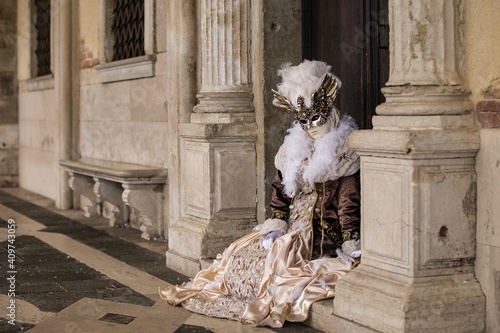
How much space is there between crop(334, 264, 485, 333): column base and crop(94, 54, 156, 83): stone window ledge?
4.49 metres

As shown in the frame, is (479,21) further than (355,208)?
No

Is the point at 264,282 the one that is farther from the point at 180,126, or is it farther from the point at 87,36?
the point at 87,36

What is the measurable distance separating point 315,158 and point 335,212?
12.3 inches

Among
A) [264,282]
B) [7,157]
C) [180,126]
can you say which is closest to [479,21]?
[264,282]

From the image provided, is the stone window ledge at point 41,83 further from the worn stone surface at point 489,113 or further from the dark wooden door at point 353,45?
the worn stone surface at point 489,113

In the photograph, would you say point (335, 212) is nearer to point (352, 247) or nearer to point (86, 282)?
point (352, 247)

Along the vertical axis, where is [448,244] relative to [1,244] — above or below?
above

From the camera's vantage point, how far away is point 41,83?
12578 mm

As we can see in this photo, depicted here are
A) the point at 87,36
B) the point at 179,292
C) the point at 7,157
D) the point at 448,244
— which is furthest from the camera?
the point at 7,157

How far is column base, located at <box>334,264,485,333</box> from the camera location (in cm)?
421

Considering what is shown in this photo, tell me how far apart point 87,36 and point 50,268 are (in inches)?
173

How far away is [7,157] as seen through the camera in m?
14.2

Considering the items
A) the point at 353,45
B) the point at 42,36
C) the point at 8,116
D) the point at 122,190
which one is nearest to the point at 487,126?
the point at 353,45

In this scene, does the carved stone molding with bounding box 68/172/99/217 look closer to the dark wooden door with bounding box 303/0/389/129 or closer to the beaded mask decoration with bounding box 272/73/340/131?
the dark wooden door with bounding box 303/0/389/129
